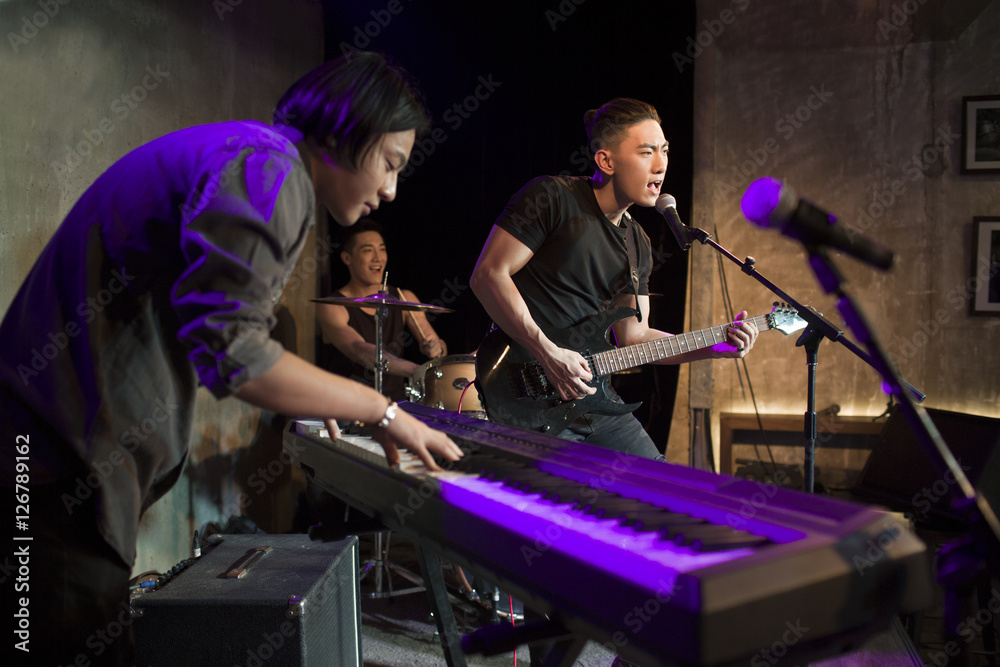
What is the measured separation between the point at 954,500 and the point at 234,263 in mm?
1236

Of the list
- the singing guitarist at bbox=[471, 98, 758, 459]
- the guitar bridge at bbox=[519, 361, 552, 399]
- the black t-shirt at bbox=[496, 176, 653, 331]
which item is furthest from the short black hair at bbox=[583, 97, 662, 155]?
the guitar bridge at bbox=[519, 361, 552, 399]

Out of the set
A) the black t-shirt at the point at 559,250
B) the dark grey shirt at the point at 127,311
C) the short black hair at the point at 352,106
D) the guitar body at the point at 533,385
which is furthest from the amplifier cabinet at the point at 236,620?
the black t-shirt at the point at 559,250

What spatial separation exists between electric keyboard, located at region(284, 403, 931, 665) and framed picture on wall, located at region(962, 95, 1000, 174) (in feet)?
17.2

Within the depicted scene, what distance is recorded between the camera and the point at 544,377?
278 cm

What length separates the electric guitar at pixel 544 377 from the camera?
2775 mm

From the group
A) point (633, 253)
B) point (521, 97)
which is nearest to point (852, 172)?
point (521, 97)

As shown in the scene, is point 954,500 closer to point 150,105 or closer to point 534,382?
point 534,382

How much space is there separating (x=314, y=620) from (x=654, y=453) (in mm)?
1459

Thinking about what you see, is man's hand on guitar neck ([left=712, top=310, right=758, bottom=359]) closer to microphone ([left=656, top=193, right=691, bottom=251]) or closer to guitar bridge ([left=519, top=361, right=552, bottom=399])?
microphone ([left=656, top=193, right=691, bottom=251])

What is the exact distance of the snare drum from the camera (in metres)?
4.01

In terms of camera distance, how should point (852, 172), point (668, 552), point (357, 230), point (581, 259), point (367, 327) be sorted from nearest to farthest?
point (668, 552), point (581, 259), point (367, 327), point (357, 230), point (852, 172)

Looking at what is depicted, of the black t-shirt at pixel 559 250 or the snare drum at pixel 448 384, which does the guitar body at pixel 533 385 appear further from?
the snare drum at pixel 448 384

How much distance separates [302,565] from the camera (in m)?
2.15

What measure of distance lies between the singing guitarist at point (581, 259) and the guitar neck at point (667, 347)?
2.2 inches
